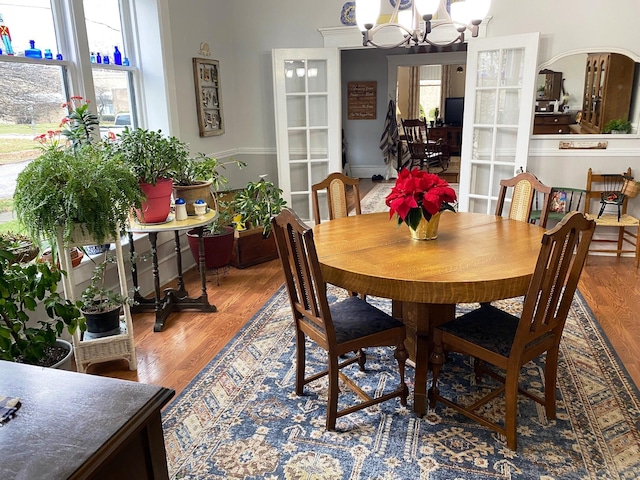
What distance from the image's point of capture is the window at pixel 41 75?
2797 millimetres

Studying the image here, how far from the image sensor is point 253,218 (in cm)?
442

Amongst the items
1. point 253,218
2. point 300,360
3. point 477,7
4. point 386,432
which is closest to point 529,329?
point 386,432

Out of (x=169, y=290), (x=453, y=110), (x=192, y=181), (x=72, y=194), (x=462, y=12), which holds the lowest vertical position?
(x=169, y=290)

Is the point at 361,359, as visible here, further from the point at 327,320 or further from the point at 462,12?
the point at 462,12

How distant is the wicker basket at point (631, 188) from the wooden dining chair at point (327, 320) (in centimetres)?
305

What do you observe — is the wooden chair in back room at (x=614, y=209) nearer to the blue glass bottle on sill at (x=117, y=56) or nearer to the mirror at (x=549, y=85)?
the mirror at (x=549, y=85)

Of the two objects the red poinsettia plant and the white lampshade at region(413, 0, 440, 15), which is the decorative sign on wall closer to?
the white lampshade at region(413, 0, 440, 15)

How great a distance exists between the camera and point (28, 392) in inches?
37.5

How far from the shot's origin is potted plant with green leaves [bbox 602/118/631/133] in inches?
171

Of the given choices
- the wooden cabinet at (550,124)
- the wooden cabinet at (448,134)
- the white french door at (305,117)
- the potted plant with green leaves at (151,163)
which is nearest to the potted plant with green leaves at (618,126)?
the wooden cabinet at (550,124)

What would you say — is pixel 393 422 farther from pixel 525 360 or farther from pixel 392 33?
pixel 392 33

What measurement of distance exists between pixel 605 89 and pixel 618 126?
359 millimetres

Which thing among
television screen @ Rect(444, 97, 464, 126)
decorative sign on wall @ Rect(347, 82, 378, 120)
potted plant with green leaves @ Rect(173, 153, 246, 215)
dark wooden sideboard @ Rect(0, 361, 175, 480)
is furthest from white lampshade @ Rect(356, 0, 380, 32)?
television screen @ Rect(444, 97, 464, 126)

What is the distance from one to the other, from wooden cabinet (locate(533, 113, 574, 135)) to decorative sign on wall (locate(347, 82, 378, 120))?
444 centimetres
